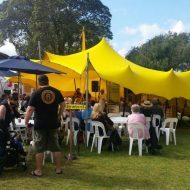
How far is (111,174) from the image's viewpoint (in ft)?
22.8

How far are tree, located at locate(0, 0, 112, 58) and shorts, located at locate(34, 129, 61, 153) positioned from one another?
3004 cm

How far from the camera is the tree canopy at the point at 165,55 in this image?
147ft

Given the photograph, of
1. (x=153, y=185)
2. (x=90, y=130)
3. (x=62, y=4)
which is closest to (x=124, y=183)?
(x=153, y=185)

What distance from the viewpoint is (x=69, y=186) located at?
19.9 feet

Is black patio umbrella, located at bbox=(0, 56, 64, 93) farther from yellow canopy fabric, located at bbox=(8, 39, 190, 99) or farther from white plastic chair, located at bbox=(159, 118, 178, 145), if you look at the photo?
white plastic chair, located at bbox=(159, 118, 178, 145)

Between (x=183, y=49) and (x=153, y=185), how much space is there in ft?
136

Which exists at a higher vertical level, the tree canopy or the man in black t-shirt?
the tree canopy

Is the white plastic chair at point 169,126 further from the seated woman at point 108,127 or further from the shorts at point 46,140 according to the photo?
the shorts at point 46,140

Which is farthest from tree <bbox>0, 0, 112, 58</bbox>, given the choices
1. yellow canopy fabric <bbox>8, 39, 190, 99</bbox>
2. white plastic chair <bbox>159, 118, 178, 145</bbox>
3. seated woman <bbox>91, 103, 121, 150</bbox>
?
seated woman <bbox>91, 103, 121, 150</bbox>

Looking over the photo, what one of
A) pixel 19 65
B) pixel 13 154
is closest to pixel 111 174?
pixel 13 154

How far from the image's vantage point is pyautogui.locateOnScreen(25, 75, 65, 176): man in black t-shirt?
21.6 feet

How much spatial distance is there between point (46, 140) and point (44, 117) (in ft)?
1.30

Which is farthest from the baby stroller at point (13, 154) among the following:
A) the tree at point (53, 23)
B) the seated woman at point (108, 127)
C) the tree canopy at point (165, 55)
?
the tree canopy at point (165, 55)

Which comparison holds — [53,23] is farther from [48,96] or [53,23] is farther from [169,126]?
[48,96]
